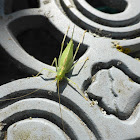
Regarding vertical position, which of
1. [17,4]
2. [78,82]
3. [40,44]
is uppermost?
[17,4]

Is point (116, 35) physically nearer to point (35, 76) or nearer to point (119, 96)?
point (119, 96)

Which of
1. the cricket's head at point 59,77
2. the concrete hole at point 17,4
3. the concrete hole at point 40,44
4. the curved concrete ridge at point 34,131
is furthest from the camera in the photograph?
the concrete hole at point 40,44

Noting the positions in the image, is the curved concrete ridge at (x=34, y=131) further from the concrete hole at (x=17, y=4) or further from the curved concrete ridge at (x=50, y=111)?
the concrete hole at (x=17, y=4)

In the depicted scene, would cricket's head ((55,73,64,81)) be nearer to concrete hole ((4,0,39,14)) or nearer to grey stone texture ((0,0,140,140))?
grey stone texture ((0,0,140,140))

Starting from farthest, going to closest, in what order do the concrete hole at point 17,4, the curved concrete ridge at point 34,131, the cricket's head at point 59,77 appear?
the concrete hole at point 17,4 → the cricket's head at point 59,77 → the curved concrete ridge at point 34,131


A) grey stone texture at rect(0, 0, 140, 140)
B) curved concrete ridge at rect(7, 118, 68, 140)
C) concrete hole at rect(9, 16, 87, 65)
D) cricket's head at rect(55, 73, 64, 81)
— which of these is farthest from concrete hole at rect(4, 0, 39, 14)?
curved concrete ridge at rect(7, 118, 68, 140)

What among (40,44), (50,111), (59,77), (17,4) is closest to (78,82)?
(59,77)

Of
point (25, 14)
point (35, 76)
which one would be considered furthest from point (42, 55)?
point (35, 76)

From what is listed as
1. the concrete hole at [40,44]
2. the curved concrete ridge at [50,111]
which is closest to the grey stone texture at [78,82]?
the curved concrete ridge at [50,111]

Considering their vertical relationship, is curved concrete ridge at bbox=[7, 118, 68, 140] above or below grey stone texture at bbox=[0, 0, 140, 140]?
below

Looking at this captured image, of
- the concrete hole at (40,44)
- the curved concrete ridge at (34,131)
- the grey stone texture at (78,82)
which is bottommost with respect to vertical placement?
the curved concrete ridge at (34,131)

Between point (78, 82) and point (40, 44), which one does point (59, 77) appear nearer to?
point (78, 82)

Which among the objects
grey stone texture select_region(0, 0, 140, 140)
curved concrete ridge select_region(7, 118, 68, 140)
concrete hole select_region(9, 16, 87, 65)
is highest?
concrete hole select_region(9, 16, 87, 65)
